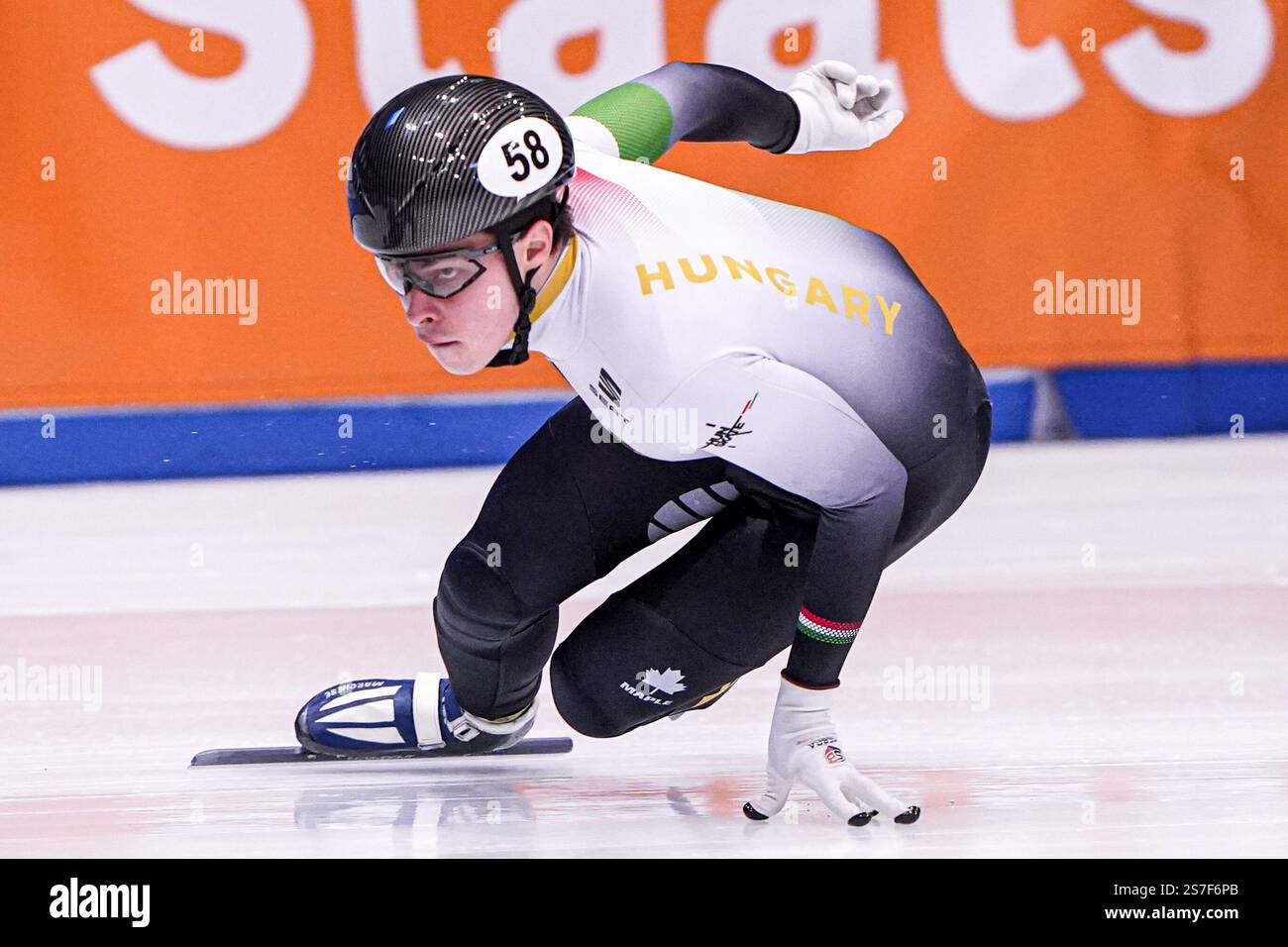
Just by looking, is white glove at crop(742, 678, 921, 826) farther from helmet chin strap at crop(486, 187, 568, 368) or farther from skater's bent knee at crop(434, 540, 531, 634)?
helmet chin strap at crop(486, 187, 568, 368)

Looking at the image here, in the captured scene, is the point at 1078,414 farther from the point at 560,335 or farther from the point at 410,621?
the point at 560,335

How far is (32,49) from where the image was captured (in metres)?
5.49

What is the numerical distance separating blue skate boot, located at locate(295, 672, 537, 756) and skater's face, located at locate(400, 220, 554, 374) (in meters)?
0.97

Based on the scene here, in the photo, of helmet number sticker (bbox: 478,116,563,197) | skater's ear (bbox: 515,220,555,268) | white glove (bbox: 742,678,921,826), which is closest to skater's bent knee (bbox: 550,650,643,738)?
white glove (bbox: 742,678,921,826)

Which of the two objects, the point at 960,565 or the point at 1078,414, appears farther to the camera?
the point at 1078,414

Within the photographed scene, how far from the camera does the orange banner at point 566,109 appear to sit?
5.57m

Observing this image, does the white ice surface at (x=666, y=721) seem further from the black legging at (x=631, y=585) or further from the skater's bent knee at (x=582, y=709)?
the black legging at (x=631, y=585)

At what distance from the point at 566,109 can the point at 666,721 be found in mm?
2855

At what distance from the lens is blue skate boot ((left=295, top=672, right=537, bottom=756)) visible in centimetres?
328

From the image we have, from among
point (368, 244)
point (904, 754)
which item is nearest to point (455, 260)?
point (368, 244)

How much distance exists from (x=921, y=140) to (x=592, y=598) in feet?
7.58

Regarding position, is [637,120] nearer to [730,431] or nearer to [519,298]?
[519,298]

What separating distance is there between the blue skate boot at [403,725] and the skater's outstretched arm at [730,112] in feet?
3.75

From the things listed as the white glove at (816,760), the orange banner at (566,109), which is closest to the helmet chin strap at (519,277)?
the white glove at (816,760)
